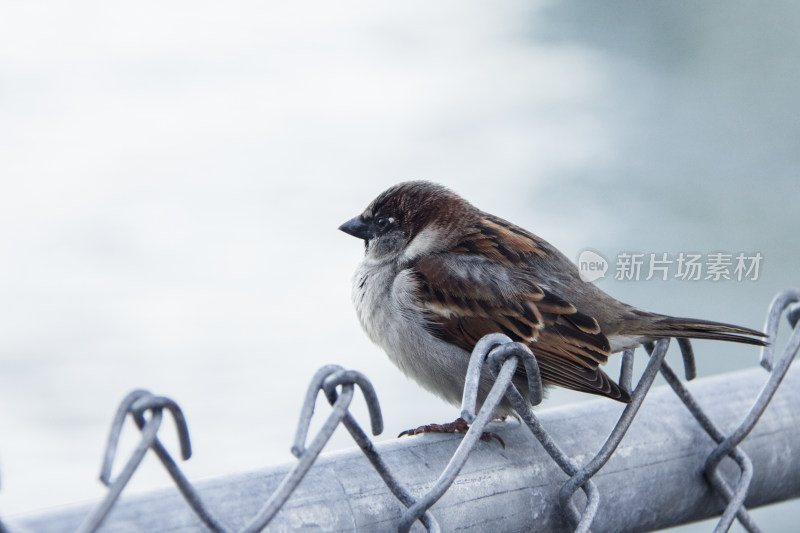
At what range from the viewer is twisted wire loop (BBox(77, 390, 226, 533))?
768 millimetres

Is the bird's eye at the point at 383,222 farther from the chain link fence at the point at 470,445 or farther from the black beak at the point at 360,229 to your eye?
the chain link fence at the point at 470,445

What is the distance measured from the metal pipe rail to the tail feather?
0.88ft

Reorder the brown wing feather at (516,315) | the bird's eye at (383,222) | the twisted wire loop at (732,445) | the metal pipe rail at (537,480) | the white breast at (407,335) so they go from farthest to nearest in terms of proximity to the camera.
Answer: the bird's eye at (383,222)
the white breast at (407,335)
the brown wing feather at (516,315)
the twisted wire loop at (732,445)
the metal pipe rail at (537,480)

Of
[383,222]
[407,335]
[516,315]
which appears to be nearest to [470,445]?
[516,315]

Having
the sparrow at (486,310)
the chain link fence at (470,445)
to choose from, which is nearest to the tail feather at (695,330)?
the sparrow at (486,310)

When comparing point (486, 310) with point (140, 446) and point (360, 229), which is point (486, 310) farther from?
point (140, 446)

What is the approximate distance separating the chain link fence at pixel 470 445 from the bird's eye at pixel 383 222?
0.94m

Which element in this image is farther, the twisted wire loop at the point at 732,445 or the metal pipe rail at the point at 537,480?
the twisted wire loop at the point at 732,445

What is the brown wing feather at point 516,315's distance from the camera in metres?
1.90

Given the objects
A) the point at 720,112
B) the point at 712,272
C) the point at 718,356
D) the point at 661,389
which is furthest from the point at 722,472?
the point at 720,112

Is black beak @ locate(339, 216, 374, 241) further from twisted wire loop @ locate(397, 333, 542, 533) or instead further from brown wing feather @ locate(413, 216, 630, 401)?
twisted wire loop @ locate(397, 333, 542, 533)

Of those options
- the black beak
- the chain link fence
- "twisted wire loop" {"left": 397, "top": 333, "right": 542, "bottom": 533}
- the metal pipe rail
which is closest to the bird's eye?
the black beak

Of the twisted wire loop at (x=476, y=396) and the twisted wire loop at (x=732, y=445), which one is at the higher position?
the twisted wire loop at (x=476, y=396)

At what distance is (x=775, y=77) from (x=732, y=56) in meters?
0.23
